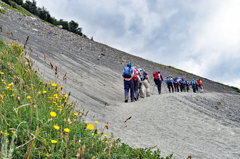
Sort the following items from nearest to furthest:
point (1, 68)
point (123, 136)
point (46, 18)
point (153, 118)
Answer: point (1, 68) → point (123, 136) → point (153, 118) → point (46, 18)

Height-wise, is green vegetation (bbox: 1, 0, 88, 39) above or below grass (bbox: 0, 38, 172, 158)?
above

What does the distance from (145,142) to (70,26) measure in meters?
74.6

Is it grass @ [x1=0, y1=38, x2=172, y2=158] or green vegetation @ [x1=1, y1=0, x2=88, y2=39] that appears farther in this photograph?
green vegetation @ [x1=1, y1=0, x2=88, y2=39]

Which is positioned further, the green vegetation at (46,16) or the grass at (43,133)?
the green vegetation at (46,16)

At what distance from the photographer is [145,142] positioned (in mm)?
5652

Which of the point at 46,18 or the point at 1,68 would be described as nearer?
the point at 1,68

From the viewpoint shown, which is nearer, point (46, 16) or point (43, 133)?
point (43, 133)

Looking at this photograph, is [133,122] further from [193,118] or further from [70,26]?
[70,26]

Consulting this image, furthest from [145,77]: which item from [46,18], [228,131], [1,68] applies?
[46,18]

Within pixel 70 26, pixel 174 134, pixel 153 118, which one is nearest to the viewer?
pixel 174 134

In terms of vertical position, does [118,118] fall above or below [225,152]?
below

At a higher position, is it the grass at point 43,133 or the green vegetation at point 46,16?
the green vegetation at point 46,16

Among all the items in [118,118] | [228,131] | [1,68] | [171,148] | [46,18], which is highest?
[46,18]

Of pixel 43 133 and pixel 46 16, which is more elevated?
pixel 46 16
